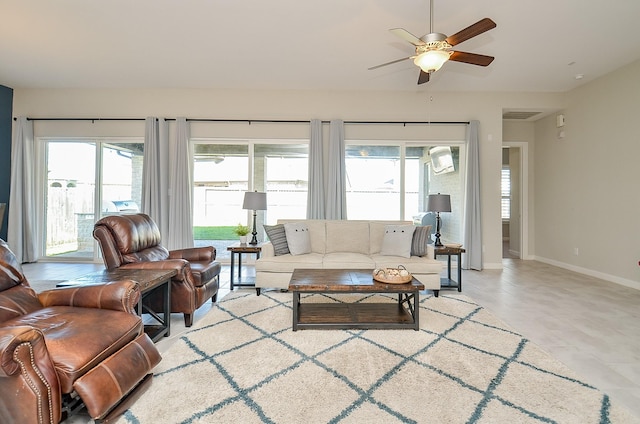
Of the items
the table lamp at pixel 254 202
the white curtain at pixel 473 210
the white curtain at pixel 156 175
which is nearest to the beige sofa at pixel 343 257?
the table lamp at pixel 254 202

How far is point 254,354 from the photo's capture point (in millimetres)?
2141

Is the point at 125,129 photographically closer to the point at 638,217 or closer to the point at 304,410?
the point at 304,410

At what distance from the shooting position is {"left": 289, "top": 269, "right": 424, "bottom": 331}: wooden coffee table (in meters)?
2.50

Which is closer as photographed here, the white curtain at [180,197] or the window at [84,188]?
the white curtain at [180,197]

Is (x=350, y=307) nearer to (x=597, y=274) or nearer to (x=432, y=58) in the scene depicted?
(x=432, y=58)

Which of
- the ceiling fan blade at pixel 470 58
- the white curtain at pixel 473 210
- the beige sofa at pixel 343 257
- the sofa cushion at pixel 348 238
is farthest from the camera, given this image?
the white curtain at pixel 473 210

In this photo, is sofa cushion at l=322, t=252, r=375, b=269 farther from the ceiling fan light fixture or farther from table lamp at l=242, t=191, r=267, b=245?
the ceiling fan light fixture

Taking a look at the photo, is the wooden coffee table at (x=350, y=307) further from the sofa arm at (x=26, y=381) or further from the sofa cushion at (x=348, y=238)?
the sofa arm at (x=26, y=381)

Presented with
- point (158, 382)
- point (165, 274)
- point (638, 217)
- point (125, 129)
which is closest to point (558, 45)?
point (638, 217)

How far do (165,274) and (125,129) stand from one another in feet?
14.2

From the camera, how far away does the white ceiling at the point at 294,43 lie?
10.2 feet

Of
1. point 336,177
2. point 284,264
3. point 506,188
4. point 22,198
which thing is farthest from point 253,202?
point 506,188

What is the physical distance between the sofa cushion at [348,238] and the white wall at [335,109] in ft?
6.28

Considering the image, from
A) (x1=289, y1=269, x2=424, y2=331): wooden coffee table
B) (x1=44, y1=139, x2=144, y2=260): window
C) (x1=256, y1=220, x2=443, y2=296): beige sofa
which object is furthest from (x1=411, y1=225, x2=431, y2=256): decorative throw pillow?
(x1=44, y1=139, x2=144, y2=260): window
